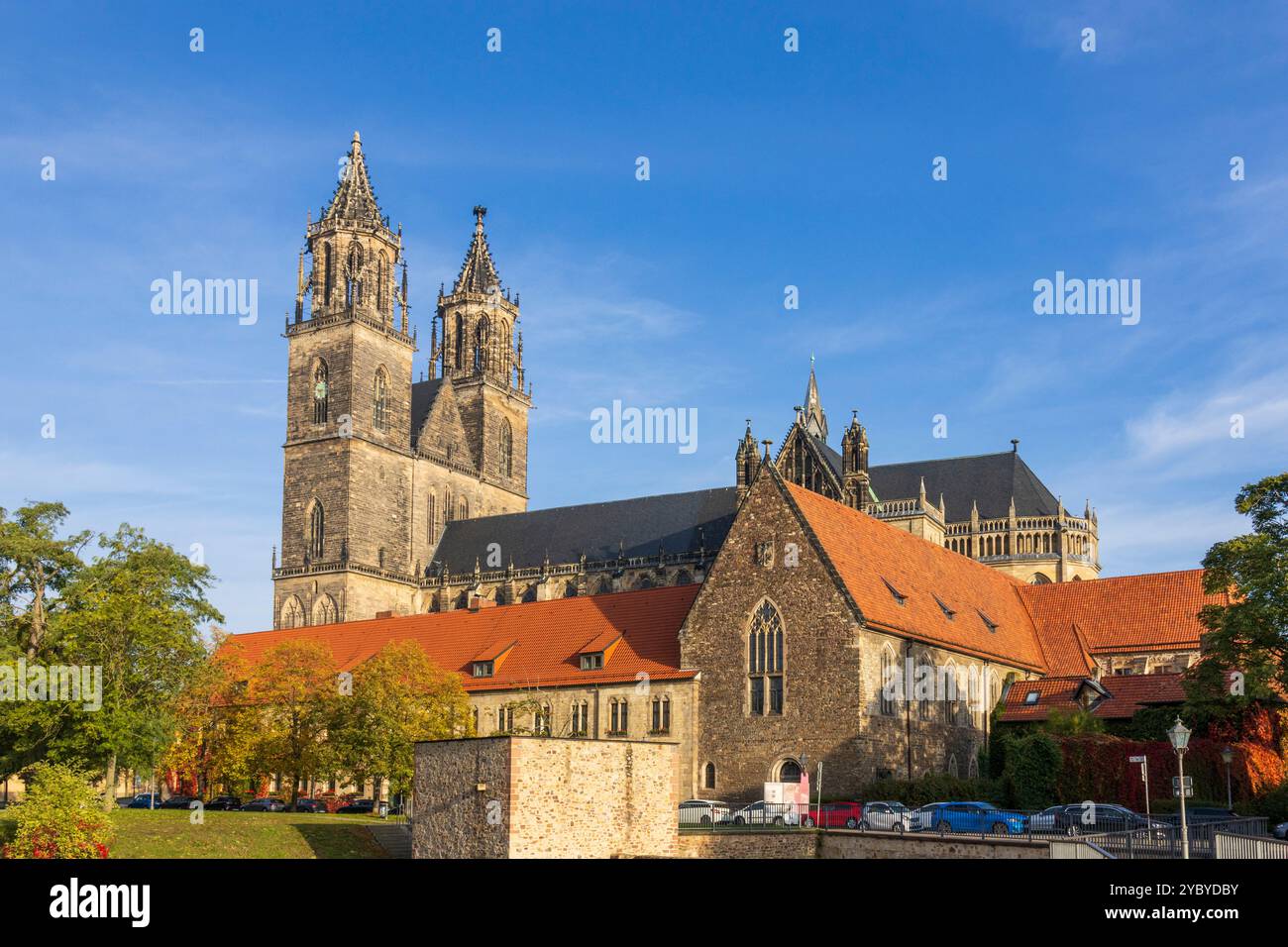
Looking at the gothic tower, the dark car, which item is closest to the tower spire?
the gothic tower

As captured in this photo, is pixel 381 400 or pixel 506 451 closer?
pixel 381 400

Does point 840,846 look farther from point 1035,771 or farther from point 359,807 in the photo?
point 359,807

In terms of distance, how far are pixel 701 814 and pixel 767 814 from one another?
2752 mm

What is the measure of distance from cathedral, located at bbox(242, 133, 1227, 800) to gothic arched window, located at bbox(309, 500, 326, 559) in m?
0.20

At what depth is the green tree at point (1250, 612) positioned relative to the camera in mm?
48000

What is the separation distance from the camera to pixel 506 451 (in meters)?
130

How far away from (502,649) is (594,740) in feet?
91.8

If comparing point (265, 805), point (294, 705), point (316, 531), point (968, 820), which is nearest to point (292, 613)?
point (316, 531)

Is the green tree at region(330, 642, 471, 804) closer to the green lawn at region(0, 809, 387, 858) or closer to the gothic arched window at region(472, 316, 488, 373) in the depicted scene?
the green lawn at region(0, 809, 387, 858)

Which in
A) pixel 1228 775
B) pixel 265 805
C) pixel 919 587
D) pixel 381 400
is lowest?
pixel 265 805

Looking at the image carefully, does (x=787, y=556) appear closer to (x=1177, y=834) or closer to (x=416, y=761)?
(x=416, y=761)

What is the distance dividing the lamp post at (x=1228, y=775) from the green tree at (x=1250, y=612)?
1835mm
